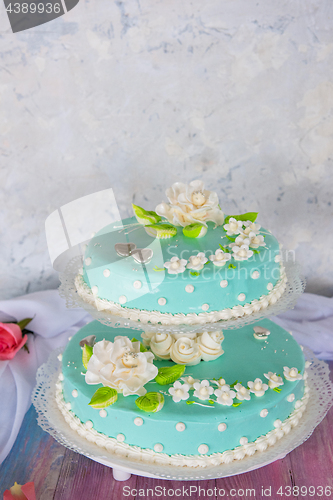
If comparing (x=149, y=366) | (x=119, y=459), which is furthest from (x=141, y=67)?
(x=119, y=459)

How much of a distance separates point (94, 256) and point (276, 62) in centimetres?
169

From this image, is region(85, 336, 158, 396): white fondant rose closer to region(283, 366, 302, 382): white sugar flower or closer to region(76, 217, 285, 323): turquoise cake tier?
region(76, 217, 285, 323): turquoise cake tier

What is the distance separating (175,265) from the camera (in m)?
1.46

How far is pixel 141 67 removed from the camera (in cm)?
247

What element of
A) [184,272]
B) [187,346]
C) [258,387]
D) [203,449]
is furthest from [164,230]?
[203,449]

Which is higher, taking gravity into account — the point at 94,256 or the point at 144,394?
the point at 94,256

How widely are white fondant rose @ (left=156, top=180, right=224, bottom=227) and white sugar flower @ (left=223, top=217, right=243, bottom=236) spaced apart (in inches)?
2.7

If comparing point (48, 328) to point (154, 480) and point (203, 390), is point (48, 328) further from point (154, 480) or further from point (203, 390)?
point (203, 390)

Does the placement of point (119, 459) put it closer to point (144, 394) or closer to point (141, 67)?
point (144, 394)

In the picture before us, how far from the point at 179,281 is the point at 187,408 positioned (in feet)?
1.53

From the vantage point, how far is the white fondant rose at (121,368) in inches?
58.1

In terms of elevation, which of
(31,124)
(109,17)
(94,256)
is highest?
(109,17)

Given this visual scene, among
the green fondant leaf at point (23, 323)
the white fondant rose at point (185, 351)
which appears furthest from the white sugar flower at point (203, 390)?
the green fondant leaf at point (23, 323)

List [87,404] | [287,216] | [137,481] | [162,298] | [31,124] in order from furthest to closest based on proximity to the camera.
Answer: [287,216]
[31,124]
[137,481]
[87,404]
[162,298]
